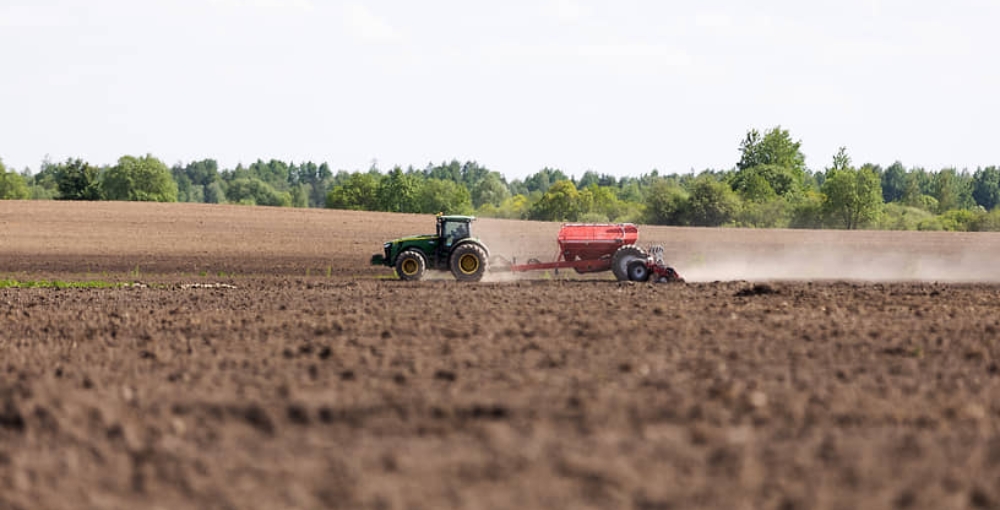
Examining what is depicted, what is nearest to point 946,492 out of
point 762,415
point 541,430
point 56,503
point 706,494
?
point 706,494

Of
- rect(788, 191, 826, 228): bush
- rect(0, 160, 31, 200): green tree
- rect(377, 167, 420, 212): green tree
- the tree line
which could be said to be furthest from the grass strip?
rect(0, 160, 31, 200): green tree

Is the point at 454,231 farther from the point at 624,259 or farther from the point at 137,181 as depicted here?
the point at 137,181

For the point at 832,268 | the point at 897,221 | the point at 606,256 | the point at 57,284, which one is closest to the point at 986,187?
the point at 897,221

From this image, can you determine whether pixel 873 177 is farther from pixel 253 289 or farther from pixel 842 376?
pixel 842 376

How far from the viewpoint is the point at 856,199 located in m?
96.1

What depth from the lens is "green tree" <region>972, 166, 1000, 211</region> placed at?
18688cm

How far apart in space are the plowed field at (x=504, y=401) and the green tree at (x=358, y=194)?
102368mm

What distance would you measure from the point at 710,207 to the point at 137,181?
6566 centimetres

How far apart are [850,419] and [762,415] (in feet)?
2.67

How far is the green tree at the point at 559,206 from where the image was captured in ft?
364

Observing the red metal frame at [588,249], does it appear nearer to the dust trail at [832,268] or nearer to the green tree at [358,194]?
the dust trail at [832,268]

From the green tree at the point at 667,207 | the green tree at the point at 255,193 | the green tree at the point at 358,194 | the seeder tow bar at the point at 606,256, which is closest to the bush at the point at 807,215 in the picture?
the green tree at the point at 667,207

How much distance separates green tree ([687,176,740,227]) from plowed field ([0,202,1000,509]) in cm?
6413

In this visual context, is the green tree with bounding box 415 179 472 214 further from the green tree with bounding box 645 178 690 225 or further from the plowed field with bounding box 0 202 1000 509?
the plowed field with bounding box 0 202 1000 509
